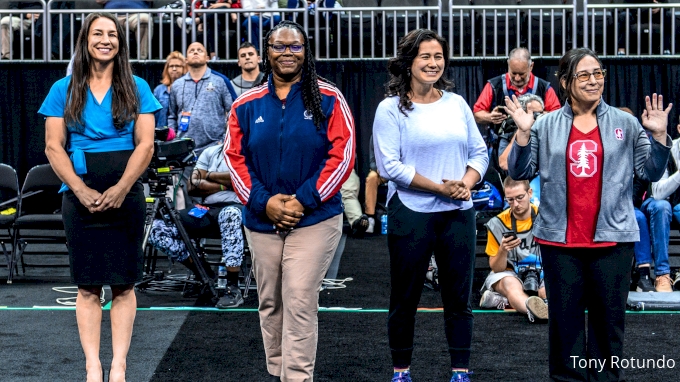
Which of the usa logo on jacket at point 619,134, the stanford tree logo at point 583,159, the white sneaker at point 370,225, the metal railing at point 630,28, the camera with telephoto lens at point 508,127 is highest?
the metal railing at point 630,28

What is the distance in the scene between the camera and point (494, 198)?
8398 millimetres

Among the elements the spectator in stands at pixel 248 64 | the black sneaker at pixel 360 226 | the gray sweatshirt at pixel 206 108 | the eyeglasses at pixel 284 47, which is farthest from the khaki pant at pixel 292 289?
the black sneaker at pixel 360 226

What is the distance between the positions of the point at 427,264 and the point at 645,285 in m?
3.41

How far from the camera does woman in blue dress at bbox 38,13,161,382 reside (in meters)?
4.50

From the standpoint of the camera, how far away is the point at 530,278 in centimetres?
679

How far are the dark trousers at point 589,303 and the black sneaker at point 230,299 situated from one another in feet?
10.7

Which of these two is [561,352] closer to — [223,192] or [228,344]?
[228,344]

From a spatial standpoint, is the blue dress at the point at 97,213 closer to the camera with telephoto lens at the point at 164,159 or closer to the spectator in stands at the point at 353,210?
the camera with telephoto lens at the point at 164,159

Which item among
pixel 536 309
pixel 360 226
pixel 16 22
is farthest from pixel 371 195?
pixel 536 309

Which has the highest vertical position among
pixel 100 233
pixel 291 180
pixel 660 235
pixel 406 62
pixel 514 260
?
pixel 406 62

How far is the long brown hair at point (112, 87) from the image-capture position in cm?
450

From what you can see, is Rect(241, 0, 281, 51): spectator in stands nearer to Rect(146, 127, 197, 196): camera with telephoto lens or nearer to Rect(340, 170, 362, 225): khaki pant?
Rect(340, 170, 362, 225): khaki pant

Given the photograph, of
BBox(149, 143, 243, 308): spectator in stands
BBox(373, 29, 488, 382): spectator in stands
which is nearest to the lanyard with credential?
BBox(149, 143, 243, 308): spectator in stands

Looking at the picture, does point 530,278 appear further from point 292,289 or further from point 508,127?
point 292,289
